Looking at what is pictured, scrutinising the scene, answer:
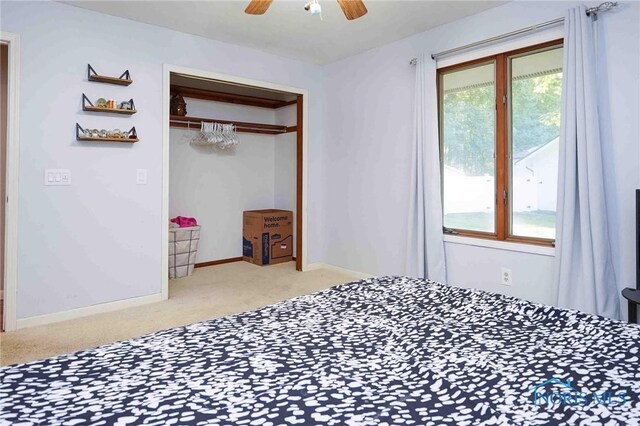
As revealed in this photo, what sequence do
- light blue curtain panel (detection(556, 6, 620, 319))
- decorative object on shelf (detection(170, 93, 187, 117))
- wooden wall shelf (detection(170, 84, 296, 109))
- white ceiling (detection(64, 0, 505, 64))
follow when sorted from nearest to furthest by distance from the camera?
light blue curtain panel (detection(556, 6, 620, 319)) → white ceiling (detection(64, 0, 505, 64)) → decorative object on shelf (detection(170, 93, 187, 117)) → wooden wall shelf (detection(170, 84, 296, 109))

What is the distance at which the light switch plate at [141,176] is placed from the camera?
3548mm

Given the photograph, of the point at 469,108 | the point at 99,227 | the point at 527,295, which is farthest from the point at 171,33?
the point at 527,295

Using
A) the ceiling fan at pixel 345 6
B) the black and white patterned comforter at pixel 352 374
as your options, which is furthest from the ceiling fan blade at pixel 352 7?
the black and white patterned comforter at pixel 352 374

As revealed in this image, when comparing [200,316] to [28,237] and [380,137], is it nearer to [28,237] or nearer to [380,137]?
[28,237]

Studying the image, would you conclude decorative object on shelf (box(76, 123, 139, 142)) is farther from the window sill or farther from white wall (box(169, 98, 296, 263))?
the window sill

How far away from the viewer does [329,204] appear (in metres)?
4.91

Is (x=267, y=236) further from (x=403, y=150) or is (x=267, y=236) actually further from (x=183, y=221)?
(x=403, y=150)

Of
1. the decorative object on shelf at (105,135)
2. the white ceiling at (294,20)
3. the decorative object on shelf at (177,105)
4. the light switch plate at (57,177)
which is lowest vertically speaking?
the light switch plate at (57,177)

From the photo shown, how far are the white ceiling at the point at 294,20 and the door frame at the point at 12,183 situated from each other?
682mm

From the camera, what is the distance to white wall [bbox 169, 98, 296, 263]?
503cm

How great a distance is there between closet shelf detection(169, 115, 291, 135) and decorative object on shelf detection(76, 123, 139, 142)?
1303mm

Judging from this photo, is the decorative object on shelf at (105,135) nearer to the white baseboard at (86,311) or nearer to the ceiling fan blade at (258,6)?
the white baseboard at (86,311)

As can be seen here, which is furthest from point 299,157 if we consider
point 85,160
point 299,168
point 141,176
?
point 85,160

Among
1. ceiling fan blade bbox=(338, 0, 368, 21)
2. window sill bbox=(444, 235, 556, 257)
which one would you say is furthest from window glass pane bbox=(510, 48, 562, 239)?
ceiling fan blade bbox=(338, 0, 368, 21)
